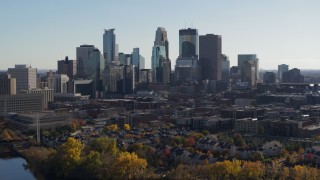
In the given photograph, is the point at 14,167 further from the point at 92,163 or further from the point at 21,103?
the point at 21,103

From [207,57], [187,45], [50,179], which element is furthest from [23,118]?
[187,45]

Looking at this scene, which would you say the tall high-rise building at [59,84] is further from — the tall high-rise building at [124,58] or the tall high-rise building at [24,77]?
the tall high-rise building at [124,58]

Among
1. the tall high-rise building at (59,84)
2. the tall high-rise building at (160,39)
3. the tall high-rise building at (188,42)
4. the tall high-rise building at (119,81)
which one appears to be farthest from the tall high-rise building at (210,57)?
the tall high-rise building at (59,84)

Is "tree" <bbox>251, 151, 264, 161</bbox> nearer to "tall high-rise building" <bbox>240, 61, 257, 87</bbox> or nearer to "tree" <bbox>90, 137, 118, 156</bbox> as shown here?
"tree" <bbox>90, 137, 118, 156</bbox>

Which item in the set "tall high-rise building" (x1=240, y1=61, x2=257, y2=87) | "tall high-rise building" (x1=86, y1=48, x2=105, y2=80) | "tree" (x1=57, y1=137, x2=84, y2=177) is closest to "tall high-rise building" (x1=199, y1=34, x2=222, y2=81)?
"tall high-rise building" (x1=240, y1=61, x2=257, y2=87)

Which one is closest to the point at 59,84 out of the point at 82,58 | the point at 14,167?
the point at 82,58

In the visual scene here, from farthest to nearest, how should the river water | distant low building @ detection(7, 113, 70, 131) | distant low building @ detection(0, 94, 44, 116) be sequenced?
distant low building @ detection(0, 94, 44, 116) → distant low building @ detection(7, 113, 70, 131) → the river water
